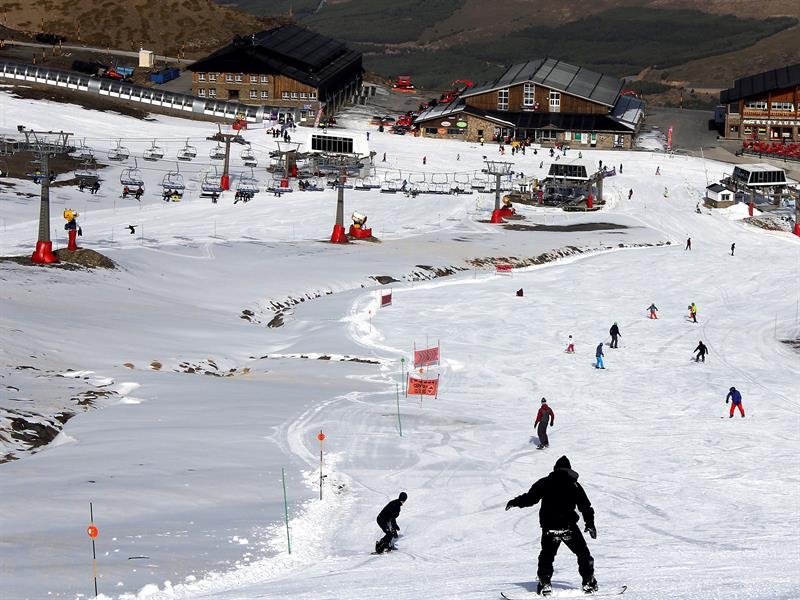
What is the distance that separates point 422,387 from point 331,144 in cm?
6088

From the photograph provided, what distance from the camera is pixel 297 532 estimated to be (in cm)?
2369

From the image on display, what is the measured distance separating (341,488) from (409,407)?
951 centimetres

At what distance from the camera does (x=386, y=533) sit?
73.8 ft

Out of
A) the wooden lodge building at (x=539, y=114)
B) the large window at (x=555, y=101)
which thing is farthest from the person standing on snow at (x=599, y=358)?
the large window at (x=555, y=101)

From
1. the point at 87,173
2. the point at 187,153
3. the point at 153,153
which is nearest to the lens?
the point at 87,173

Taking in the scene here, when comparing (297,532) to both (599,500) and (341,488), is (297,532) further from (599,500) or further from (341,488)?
(599,500)

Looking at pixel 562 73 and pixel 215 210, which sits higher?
pixel 562 73

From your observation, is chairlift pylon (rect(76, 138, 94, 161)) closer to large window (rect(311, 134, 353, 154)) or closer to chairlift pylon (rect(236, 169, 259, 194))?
chairlift pylon (rect(236, 169, 259, 194))

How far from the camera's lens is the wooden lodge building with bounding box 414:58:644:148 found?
117206mm

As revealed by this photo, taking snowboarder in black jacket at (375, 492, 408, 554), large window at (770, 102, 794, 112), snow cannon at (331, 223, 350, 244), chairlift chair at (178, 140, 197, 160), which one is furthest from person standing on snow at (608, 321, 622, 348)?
large window at (770, 102, 794, 112)

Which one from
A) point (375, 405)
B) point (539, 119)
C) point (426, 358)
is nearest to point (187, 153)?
point (539, 119)

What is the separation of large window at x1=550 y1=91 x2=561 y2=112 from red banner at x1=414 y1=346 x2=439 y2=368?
8222cm

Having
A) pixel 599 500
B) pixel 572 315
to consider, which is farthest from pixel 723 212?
pixel 599 500

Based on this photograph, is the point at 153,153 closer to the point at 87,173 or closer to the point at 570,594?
the point at 87,173
